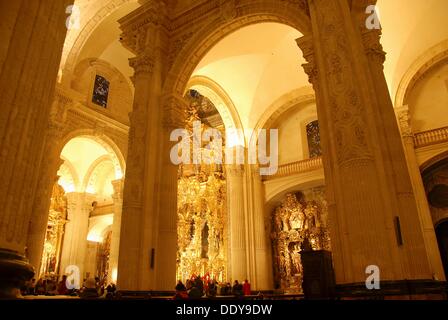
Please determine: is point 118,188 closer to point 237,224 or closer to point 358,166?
point 237,224

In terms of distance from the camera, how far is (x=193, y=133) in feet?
60.5

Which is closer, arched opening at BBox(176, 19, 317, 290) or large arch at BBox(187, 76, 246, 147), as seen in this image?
arched opening at BBox(176, 19, 317, 290)

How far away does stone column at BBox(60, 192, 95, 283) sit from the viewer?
19.4 m

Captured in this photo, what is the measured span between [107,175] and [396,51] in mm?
18310

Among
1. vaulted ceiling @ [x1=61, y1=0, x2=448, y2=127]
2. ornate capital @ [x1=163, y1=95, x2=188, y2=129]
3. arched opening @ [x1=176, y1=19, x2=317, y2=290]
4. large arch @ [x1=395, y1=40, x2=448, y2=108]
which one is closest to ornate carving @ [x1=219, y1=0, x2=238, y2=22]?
Answer: vaulted ceiling @ [x1=61, y1=0, x2=448, y2=127]

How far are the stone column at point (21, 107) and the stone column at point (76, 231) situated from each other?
18238 millimetres

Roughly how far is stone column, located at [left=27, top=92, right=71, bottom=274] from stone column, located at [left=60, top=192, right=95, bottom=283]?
7022 mm

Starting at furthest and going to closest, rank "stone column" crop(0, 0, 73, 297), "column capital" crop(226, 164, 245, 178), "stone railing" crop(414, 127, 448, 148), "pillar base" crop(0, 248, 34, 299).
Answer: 1. "column capital" crop(226, 164, 245, 178)
2. "stone railing" crop(414, 127, 448, 148)
3. "stone column" crop(0, 0, 73, 297)
4. "pillar base" crop(0, 248, 34, 299)

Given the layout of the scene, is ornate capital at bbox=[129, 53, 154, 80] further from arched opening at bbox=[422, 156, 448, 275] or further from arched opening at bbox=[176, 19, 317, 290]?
arched opening at bbox=[422, 156, 448, 275]

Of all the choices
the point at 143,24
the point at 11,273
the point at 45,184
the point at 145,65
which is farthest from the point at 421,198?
the point at 45,184

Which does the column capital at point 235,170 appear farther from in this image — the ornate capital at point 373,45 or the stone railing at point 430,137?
the ornate capital at point 373,45

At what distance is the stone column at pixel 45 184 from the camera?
11.5 meters

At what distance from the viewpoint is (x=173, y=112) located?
34.7ft
